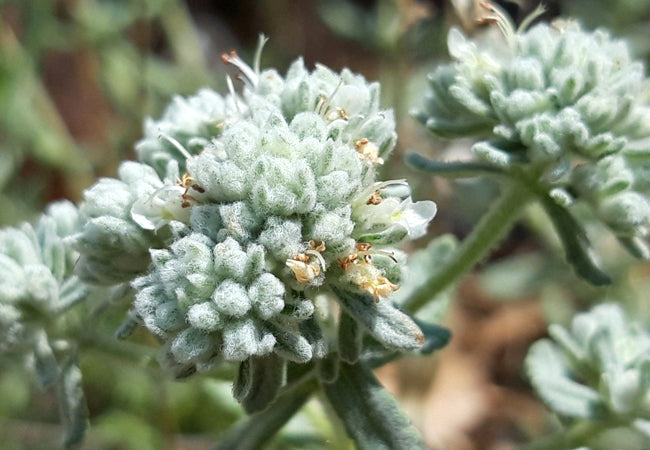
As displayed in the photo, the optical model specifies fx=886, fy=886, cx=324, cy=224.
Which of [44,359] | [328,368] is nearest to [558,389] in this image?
[328,368]

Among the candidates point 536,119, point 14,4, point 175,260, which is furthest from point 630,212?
point 14,4

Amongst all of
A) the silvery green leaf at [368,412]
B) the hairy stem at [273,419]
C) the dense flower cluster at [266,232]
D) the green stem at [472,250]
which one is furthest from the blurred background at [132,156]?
the dense flower cluster at [266,232]

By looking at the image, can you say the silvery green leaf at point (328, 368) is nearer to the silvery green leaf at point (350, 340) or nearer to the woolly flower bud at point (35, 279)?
the silvery green leaf at point (350, 340)

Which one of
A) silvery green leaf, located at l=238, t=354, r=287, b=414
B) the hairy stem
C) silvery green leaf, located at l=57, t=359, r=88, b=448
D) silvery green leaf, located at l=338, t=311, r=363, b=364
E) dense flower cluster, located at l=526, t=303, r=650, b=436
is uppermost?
dense flower cluster, located at l=526, t=303, r=650, b=436

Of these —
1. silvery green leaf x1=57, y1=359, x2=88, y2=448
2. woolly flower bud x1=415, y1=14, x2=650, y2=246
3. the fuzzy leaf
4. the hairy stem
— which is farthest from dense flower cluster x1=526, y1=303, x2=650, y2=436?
silvery green leaf x1=57, y1=359, x2=88, y2=448

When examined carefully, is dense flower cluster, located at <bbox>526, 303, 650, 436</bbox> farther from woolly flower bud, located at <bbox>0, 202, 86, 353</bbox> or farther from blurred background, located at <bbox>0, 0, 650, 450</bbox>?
woolly flower bud, located at <bbox>0, 202, 86, 353</bbox>

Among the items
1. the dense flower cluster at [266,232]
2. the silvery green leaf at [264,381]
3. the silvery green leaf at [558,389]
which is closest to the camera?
the dense flower cluster at [266,232]
